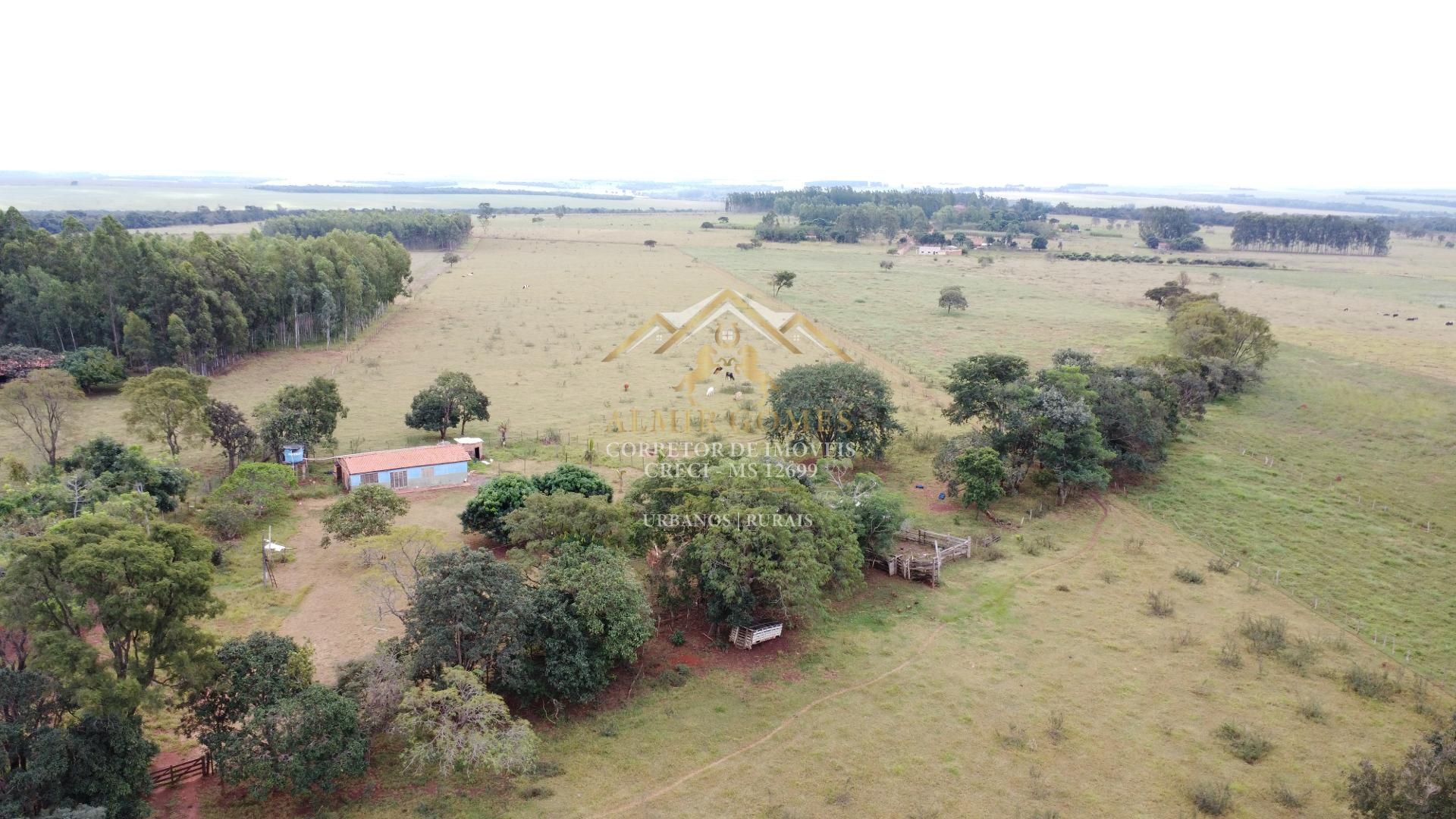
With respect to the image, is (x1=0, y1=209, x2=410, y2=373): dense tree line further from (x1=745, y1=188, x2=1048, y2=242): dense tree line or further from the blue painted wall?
(x1=745, y1=188, x2=1048, y2=242): dense tree line

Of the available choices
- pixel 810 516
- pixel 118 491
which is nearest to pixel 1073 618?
pixel 810 516

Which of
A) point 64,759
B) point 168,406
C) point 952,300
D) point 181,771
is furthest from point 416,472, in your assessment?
point 952,300

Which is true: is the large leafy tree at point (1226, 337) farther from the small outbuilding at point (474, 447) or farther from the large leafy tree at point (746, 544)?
the small outbuilding at point (474, 447)

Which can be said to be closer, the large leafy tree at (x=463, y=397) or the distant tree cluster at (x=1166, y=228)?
the large leafy tree at (x=463, y=397)

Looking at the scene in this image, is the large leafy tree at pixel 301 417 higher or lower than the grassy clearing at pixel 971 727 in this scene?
higher

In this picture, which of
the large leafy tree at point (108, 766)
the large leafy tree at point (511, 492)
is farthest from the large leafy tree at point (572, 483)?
the large leafy tree at point (108, 766)

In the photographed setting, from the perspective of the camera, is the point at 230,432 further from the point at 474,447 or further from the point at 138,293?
the point at 138,293
